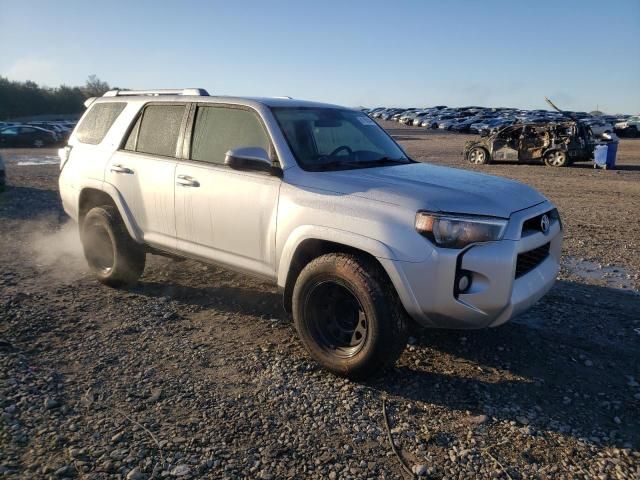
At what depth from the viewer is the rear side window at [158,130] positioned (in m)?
4.66

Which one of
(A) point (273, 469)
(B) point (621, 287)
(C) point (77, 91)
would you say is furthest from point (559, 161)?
(C) point (77, 91)

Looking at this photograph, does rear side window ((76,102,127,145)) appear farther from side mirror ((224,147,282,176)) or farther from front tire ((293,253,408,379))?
front tire ((293,253,408,379))

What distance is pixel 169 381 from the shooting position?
356 centimetres

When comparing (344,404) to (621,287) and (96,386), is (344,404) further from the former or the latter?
(621,287)

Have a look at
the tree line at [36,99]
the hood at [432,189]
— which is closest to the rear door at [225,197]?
the hood at [432,189]

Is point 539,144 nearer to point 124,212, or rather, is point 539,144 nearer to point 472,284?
point 124,212

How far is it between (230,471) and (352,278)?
4.37 feet

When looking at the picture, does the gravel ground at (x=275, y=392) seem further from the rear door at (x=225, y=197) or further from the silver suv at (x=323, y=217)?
the rear door at (x=225, y=197)

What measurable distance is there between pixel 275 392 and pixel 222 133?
7.07ft

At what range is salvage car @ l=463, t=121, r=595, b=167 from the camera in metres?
18.2

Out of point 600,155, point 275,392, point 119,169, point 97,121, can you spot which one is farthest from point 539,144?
point 275,392

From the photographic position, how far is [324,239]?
3.50 meters

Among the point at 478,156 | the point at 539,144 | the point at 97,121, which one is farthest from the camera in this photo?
the point at 478,156

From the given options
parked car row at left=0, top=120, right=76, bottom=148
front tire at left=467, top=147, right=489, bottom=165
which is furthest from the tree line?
front tire at left=467, top=147, right=489, bottom=165
